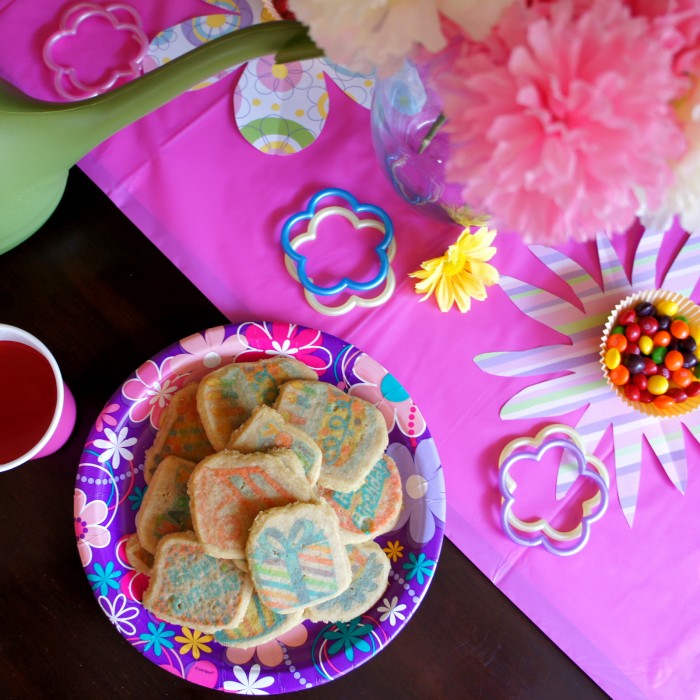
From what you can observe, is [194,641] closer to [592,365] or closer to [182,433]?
[182,433]

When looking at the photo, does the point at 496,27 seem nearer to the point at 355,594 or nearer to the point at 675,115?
the point at 675,115

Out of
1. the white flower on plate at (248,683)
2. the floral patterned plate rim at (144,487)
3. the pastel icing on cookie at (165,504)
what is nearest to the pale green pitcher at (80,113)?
the floral patterned plate rim at (144,487)

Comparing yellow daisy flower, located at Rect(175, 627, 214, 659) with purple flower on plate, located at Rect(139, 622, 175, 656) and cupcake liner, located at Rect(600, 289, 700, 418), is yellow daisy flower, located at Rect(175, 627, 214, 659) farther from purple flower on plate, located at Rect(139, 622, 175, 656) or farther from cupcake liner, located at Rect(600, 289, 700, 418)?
cupcake liner, located at Rect(600, 289, 700, 418)

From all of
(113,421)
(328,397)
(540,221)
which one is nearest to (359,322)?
(328,397)

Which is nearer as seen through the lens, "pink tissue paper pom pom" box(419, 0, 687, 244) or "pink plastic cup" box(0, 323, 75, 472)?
"pink tissue paper pom pom" box(419, 0, 687, 244)

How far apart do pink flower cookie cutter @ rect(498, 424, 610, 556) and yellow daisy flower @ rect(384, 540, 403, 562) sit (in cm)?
13

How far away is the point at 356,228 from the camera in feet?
2.64

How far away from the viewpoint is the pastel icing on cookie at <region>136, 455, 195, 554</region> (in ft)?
2.32

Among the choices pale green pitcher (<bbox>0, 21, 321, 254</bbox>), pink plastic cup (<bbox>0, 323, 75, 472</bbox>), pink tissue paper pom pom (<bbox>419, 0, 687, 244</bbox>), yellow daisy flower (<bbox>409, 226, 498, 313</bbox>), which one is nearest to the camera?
pink tissue paper pom pom (<bbox>419, 0, 687, 244</bbox>)

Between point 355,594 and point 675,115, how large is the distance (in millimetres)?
555

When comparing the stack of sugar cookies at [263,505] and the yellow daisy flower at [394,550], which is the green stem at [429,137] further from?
the yellow daisy flower at [394,550]

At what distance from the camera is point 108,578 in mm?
689

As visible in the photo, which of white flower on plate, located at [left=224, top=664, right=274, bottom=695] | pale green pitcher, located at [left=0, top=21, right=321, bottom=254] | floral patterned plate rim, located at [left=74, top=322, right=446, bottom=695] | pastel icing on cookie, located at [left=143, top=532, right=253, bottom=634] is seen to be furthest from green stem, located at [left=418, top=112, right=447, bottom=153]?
white flower on plate, located at [left=224, top=664, right=274, bottom=695]

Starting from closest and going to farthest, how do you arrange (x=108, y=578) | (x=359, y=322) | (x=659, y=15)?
(x=659, y=15)
(x=108, y=578)
(x=359, y=322)
